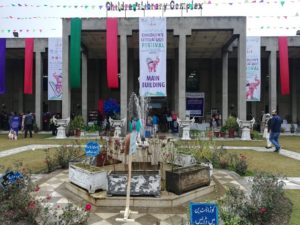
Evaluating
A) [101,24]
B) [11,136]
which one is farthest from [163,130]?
[11,136]

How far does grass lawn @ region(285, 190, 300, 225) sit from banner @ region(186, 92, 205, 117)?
A: 23515 mm

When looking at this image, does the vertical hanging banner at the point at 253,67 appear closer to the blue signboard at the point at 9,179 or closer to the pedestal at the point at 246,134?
the pedestal at the point at 246,134

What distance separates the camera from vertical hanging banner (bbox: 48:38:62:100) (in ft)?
82.4

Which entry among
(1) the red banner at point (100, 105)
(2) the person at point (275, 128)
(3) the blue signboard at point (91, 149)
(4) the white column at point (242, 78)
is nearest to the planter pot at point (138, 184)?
(3) the blue signboard at point (91, 149)

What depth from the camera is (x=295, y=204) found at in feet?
21.9

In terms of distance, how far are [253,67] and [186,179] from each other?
19.9 m

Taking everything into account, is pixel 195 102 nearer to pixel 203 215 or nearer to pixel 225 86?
pixel 225 86

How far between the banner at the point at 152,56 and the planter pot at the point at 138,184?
1380 cm

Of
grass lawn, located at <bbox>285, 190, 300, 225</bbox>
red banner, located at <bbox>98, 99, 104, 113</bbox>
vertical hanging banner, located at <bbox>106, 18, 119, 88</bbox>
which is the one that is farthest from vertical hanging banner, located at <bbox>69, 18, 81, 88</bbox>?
grass lawn, located at <bbox>285, 190, 300, 225</bbox>

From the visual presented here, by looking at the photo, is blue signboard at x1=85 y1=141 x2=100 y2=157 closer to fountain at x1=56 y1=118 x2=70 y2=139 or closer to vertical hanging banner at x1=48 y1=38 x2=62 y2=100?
fountain at x1=56 y1=118 x2=70 y2=139

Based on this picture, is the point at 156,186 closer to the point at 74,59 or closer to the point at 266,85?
the point at 74,59

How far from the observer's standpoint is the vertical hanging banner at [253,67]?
2483cm

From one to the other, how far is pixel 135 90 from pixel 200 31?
9.72 metres

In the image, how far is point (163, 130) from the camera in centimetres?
2708
